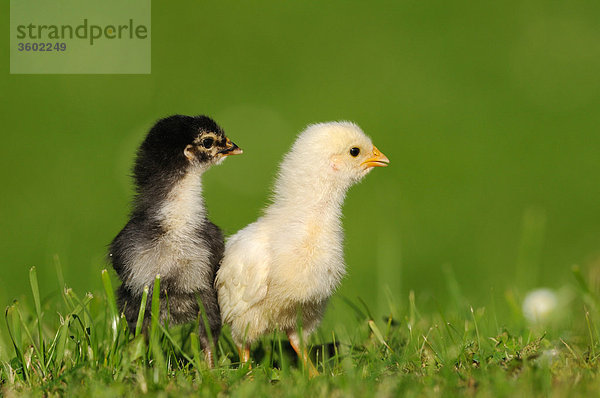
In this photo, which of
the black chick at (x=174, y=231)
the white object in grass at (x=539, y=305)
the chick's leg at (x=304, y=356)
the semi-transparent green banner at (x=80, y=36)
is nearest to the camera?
the chick's leg at (x=304, y=356)

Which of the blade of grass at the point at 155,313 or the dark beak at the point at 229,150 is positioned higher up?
the dark beak at the point at 229,150

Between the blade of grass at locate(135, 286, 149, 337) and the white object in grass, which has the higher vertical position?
the blade of grass at locate(135, 286, 149, 337)

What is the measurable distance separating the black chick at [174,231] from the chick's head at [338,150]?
0.58 meters

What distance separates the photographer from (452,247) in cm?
970

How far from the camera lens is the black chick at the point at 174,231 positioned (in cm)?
452

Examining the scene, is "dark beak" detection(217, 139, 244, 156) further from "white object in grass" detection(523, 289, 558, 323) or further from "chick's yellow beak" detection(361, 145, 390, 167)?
"white object in grass" detection(523, 289, 558, 323)

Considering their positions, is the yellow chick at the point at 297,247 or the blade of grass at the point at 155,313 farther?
the yellow chick at the point at 297,247

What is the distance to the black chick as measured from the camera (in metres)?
4.52

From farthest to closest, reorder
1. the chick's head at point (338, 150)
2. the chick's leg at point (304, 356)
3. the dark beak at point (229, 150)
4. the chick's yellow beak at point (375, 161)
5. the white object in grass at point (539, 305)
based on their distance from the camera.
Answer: the white object in grass at point (539, 305) < the chick's yellow beak at point (375, 161) < the dark beak at point (229, 150) < the chick's head at point (338, 150) < the chick's leg at point (304, 356)

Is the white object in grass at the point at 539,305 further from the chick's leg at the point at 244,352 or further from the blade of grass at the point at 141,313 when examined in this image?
the blade of grass at the point at 141,313

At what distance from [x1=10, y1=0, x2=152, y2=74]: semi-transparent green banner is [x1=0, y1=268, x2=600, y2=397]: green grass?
5260 mm

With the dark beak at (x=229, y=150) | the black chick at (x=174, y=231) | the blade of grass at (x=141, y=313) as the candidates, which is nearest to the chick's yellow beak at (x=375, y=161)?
the dark beak at (x=229, y=150)

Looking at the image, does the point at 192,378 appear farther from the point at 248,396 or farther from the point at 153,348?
the point at 248,396

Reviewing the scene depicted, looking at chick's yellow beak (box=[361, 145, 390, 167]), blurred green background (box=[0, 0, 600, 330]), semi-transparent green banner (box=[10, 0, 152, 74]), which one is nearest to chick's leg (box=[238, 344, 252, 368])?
chick's yellow beak (box=[361, 145, 390, 167])
